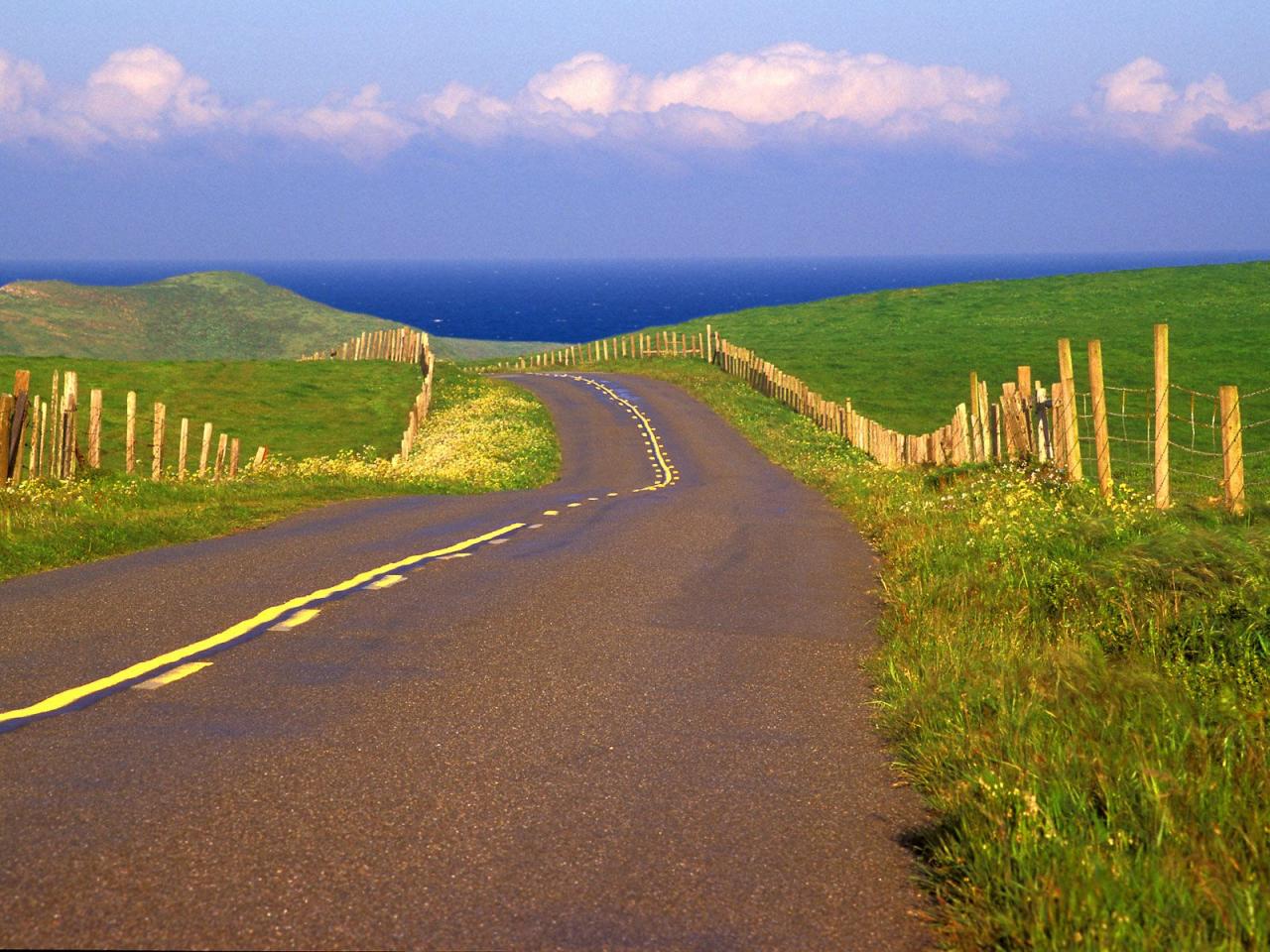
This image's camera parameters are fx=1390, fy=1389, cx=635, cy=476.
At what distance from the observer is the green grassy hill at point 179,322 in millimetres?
105562

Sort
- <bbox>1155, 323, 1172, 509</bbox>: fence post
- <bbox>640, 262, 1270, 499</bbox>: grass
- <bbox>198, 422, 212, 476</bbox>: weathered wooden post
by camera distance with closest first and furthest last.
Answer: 1. <bbox>1155, 323, 1172, 509</bbox>: fence post
2. <bbox>198, 422, 212, 476</bbox>: weathered wooden post
3. <bbox>640, 262, 1270, 499</bbox>: grass

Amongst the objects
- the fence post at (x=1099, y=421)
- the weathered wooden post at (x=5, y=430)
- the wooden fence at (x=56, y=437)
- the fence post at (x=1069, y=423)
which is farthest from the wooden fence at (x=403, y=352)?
the fence post at (x=1099, y=421)

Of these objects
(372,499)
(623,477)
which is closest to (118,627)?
(372,499)

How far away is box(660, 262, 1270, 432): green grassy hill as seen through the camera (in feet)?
197

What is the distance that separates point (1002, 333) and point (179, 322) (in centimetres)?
7419

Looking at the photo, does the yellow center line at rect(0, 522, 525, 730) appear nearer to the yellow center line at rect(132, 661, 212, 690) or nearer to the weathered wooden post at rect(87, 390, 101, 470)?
the yellow center line at rect(132, 661, 212, 690)

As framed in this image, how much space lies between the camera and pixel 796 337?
89688mm

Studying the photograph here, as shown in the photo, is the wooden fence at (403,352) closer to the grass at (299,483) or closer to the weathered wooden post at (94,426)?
the grass at (299,483)

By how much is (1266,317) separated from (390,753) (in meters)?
79.0

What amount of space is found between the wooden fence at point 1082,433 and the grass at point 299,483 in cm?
933

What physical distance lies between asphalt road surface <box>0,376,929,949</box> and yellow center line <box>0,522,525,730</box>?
4 cm

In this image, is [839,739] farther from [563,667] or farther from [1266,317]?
[1266,317]

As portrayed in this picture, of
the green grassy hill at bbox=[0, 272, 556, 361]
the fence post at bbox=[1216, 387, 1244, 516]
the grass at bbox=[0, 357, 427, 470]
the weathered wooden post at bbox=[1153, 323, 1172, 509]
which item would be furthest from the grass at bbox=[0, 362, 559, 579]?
the green grassy hill at bbox=[0, 272, 556, 361]

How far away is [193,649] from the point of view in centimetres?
915
